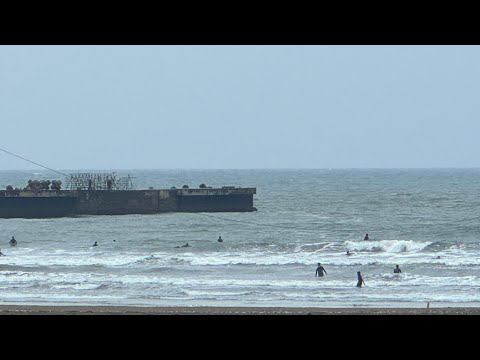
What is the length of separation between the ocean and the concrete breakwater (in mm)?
940

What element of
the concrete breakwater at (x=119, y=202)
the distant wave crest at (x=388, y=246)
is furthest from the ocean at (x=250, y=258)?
the concrete breakwater at (x=119, y=202)

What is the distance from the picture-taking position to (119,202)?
67.9 meters

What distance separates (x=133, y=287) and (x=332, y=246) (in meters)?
18.1

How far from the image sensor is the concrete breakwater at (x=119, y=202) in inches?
2574

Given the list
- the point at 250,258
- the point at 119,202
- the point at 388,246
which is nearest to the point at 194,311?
the point at 250,258

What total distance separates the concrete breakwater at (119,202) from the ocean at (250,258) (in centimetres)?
94

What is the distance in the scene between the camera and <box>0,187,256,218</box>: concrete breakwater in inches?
2574

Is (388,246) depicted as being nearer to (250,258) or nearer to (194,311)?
(250,258)

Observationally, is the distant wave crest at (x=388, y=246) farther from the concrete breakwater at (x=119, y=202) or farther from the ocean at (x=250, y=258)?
the concrete breakwater at (x=119, y=202)

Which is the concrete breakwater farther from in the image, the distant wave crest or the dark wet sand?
the dark wet sand

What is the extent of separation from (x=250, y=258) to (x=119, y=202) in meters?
32.4
